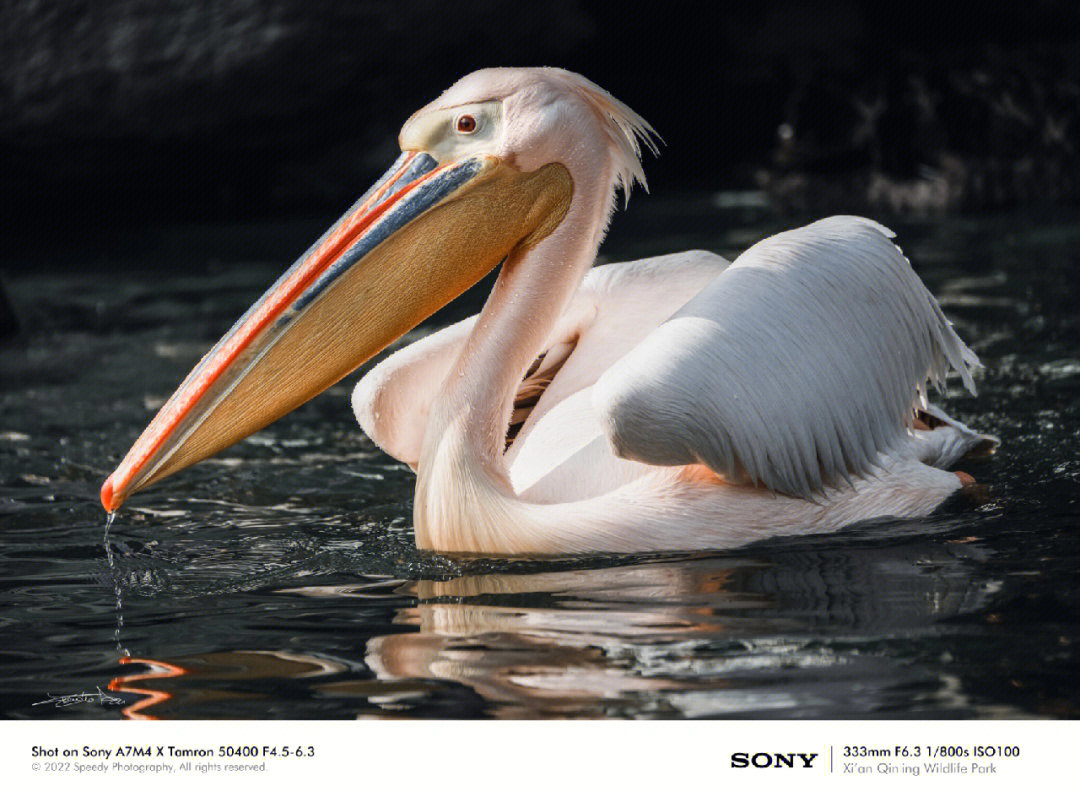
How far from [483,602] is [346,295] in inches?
29.6

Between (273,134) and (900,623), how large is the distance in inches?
396

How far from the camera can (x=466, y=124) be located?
3549 millimetres

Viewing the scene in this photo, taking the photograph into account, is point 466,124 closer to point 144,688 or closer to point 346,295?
point 346,295

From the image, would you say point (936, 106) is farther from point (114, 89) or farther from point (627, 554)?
point (627, 554)

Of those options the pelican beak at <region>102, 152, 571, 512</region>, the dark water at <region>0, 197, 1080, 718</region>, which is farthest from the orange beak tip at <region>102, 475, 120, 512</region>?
the dark water at <region>0, 197, 1080, 718</region>

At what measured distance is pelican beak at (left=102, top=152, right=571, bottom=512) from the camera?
3.51 m

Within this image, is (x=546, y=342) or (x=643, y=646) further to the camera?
(x=546, y=342)

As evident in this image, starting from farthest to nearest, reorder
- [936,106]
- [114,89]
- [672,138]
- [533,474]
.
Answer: [672,138] < [114,89] < [936,106] < [533,474]

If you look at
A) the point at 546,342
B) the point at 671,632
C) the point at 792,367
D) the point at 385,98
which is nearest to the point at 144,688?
the point at 671,632

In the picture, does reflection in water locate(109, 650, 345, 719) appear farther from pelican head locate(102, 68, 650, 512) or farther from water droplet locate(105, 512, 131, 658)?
pelican head locate(102, 68, 650, 512)

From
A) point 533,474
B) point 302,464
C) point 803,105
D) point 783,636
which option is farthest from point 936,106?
point 783,636
